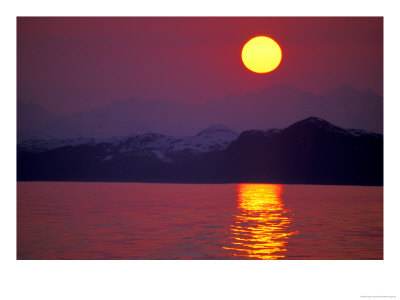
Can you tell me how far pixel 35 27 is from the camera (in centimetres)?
2636

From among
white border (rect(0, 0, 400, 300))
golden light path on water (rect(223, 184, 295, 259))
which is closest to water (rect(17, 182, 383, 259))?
golden light path on water (rect(223, 184, 295, 259))

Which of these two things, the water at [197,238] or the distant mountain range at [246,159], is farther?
the distant mountain range at [246,159]
